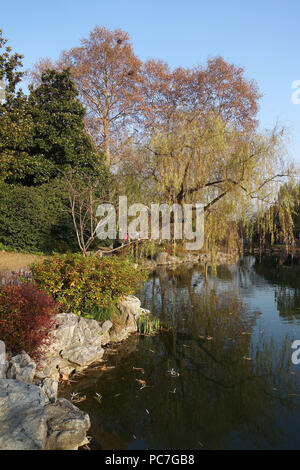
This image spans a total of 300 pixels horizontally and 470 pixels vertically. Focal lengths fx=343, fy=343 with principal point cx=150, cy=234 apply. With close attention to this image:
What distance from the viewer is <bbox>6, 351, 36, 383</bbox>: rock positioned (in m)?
3.79

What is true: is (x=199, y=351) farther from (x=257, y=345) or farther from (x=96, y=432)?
(x=96, y=432)

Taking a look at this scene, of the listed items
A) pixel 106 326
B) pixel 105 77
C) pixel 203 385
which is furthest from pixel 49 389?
pixel 105 77

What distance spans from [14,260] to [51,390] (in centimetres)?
742

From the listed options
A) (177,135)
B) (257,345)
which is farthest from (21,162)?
(257,345)

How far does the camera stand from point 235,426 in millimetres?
3564

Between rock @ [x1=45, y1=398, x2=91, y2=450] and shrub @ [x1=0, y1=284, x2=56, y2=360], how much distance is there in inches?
44.1

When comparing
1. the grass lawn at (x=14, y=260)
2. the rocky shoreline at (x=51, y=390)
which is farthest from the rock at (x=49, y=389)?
the grass lawn at (x=14, y=260)

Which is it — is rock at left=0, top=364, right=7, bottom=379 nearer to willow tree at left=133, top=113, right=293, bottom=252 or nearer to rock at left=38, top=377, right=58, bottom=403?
rock at left=38, top=377, right=58, bottom=403

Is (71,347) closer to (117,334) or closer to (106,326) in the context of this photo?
(106,326)

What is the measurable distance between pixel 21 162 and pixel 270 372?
11.3 meters

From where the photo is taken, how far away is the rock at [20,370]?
12.4 ft

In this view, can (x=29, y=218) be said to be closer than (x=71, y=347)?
No

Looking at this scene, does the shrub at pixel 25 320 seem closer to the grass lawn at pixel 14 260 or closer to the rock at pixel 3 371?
the rock at pixel 3 371

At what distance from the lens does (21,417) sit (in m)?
3.01
